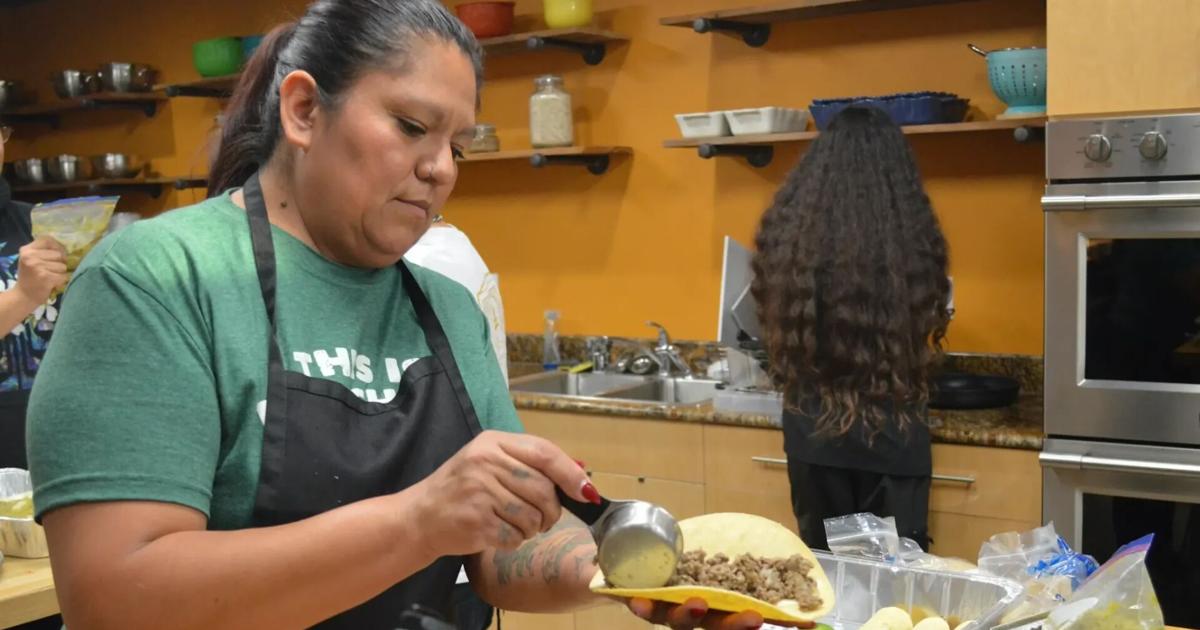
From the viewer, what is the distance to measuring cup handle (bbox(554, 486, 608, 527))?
124cm

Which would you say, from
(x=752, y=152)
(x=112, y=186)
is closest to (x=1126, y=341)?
(x=752, y=152)

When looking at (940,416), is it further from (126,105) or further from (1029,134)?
(126,105)

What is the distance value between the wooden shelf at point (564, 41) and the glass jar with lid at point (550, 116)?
0.13 metres

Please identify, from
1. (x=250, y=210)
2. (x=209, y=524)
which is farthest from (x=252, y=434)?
(x=250, y=210)

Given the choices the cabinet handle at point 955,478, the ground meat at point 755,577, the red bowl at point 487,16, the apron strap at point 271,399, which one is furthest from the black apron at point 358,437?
the red bowl at point 487,16

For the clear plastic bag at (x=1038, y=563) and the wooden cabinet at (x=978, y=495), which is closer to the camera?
the clear plastic bag at (x=1038, y=563)

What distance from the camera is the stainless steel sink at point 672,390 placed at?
3943 mm

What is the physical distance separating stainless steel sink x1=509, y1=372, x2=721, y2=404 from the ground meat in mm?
2272

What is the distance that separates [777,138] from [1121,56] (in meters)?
1.03

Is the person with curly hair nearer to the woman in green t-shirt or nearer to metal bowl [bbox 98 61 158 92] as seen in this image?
the woman in green t-shirt

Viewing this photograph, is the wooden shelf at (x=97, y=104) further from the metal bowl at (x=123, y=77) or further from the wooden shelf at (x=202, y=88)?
the wooden shelf at (x=202, y=88)

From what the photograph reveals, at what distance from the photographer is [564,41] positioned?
4.09m

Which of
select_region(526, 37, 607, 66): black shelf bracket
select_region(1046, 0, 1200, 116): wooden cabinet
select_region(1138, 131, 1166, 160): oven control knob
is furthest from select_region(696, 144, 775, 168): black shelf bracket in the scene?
select_region(1138, 131, 1166, 160): oven control knob

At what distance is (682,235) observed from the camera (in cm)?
412
